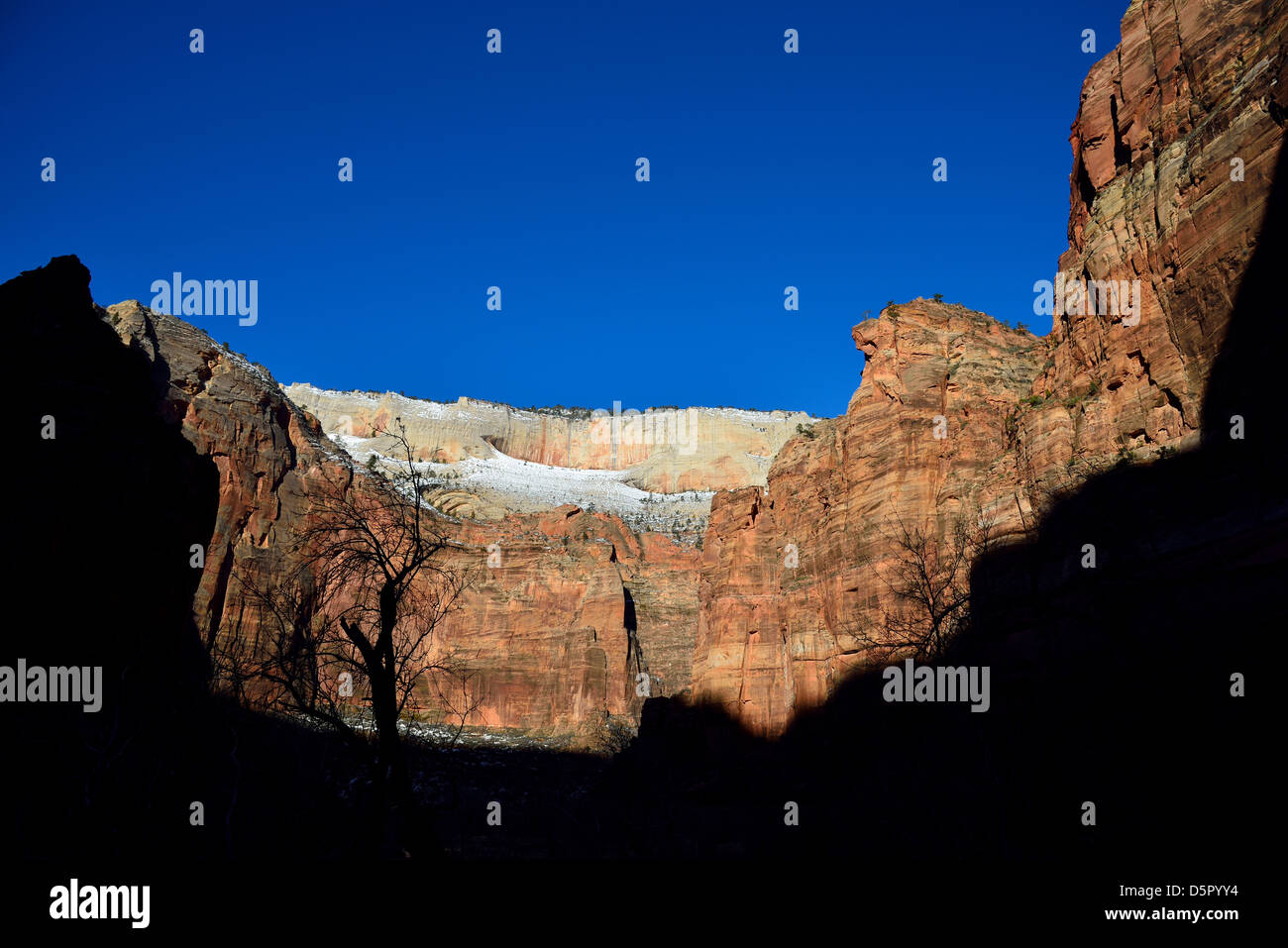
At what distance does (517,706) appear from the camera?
73375 mm

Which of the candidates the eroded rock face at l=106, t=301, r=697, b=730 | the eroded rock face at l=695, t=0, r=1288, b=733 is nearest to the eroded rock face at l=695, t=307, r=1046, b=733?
the eroded rock face at l=695, t=0, r=1288, b=733

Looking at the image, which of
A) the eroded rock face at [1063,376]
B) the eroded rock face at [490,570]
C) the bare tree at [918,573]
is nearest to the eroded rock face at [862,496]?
the eroded rock face at [1063,376]

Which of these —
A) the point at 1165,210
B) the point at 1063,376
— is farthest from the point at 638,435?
the point at 1165,210

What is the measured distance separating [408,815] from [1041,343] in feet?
129

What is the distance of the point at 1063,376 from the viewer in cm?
3027

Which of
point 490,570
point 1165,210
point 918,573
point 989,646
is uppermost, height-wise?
point 1165,210

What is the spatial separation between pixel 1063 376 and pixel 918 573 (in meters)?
9.14

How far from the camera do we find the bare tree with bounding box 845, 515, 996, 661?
99.7 feet

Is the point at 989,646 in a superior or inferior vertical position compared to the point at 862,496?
inferior

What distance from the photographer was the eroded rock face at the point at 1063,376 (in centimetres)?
2320

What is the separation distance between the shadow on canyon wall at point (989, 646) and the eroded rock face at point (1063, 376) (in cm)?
167

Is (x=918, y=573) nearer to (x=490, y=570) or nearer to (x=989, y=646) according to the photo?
(x=989, y=646)
